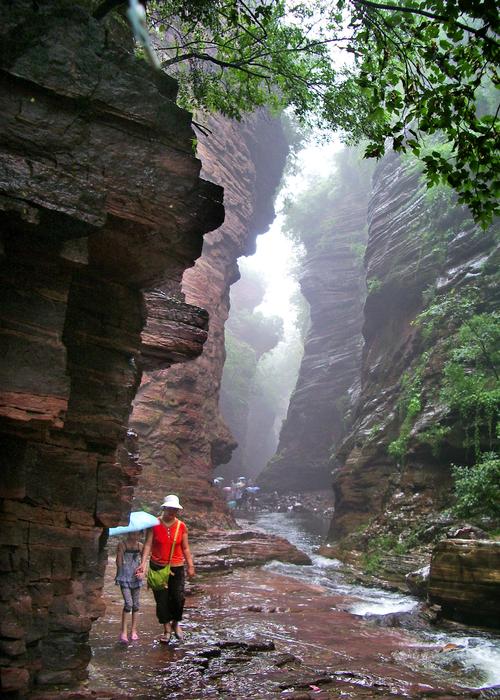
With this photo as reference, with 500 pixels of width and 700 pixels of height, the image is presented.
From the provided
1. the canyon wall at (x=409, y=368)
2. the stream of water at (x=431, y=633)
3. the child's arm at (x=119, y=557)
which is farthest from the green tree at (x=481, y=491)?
the child's arm at (x=119, y=557)

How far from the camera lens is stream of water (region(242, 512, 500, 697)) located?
22.6ft

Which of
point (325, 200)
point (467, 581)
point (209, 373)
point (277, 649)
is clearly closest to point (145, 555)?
point (277, 649)

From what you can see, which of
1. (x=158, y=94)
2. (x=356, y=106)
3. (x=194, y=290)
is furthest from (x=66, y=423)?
(x=194, y=290)

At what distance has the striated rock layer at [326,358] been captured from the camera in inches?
1487

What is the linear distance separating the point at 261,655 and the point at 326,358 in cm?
3336

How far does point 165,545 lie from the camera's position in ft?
21.9

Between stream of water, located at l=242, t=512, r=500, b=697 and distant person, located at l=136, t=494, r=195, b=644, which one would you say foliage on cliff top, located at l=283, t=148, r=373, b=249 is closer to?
stream of water, located at l=242, t=512, r=500, b=697

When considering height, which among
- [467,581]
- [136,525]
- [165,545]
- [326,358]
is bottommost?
[467,581]

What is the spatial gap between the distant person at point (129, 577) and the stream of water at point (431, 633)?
4.02 meters

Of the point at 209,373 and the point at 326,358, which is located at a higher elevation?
the point at 326,358

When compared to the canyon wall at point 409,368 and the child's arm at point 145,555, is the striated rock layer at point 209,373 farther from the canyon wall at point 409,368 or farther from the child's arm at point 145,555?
the child's arm at point 145,555

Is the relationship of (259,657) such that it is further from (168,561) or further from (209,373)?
(209,373)

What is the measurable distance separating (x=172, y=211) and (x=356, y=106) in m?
5.81

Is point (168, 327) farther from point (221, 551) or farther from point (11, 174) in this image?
point (221, 551)
